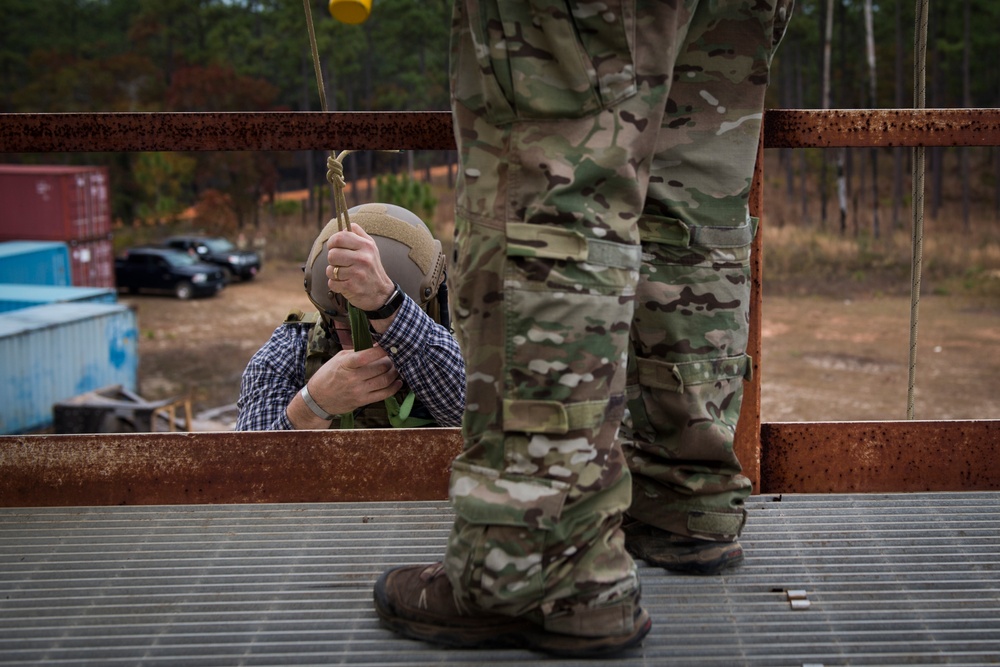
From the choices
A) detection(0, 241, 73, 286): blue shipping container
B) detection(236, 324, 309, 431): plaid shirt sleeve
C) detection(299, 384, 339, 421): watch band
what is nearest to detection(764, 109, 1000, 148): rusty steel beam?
detection(299, 384, 339, 421): watch band

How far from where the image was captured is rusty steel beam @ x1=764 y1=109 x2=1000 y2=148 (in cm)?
247

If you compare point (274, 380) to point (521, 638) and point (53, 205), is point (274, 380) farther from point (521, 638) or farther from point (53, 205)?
point (53, 205)

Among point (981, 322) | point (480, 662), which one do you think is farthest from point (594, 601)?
point (981, 322)

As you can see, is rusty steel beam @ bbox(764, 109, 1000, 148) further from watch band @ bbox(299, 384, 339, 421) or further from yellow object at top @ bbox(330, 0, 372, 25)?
watch band @ bbox(299, 384, 339, 421)

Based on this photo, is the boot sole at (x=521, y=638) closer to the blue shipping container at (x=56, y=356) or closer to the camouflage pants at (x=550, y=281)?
the camouflage pants at (x=550, y=281)

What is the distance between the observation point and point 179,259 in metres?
35.0

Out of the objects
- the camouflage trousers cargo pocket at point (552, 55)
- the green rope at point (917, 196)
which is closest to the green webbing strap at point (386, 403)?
the camouflage trousers cargo pocket at point (552, 55)

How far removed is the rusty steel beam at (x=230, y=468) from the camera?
254 centimetres

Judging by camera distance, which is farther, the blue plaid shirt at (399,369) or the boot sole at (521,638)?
the blue plaid shirt at (399,369)

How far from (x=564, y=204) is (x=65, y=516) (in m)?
1.61

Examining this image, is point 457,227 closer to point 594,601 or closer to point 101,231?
point 594,601

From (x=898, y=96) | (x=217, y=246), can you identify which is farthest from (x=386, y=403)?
(x=898, y=96)

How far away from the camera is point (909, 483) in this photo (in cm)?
258

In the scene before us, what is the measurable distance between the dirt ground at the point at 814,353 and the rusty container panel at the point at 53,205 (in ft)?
10.9
